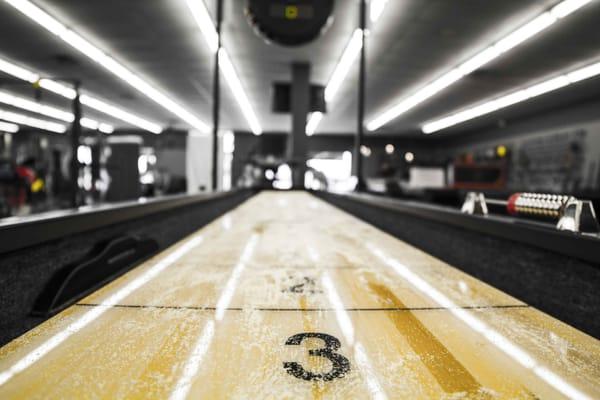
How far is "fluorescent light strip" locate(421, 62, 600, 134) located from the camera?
787 centimetres

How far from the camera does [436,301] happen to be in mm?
1062

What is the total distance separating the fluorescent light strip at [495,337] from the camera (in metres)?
0.63

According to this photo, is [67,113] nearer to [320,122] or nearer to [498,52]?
[320,122]

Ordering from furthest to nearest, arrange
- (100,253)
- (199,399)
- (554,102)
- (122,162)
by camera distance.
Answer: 1. (554,102)
2. (122,162)
3. (100,253)
4. (199,399)

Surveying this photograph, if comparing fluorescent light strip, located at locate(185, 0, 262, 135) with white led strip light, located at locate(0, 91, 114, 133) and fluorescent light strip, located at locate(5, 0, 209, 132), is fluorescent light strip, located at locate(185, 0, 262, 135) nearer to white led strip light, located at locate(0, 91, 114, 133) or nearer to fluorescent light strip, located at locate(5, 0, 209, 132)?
fluorescent light strip, located at locate(5, 0, 209, 132)

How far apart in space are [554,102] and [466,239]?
1152cm

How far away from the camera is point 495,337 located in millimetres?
822

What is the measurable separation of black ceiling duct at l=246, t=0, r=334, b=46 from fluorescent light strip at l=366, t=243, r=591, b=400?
3395 millimetres

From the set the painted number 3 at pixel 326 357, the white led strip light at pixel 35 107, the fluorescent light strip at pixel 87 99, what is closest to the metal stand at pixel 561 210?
the painted number 3 at pixel 326 357

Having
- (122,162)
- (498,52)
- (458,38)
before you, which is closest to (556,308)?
(122,162)

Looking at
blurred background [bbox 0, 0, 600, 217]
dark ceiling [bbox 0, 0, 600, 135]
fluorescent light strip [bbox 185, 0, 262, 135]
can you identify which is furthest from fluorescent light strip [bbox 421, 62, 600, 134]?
fluorescent light strip [bbox 185, 0, 262, 135]

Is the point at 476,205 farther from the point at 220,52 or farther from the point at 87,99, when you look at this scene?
the point at 87,99

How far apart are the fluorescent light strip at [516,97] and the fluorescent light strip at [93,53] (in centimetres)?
927

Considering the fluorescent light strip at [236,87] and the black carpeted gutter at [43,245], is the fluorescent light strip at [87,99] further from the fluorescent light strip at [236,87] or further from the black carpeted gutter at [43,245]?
the black carpeted gutter at [43,245]
